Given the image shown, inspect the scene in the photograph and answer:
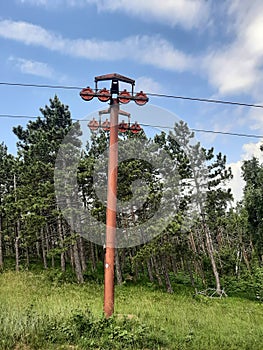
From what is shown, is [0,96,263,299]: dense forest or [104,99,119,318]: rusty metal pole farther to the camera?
[0,96,263,299]: dense forest

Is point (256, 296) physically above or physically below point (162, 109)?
below

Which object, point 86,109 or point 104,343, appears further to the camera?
point 86,109

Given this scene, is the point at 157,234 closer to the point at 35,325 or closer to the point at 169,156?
the point at 169,156

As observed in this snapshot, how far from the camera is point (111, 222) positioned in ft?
22.8

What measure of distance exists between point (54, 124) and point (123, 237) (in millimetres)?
8137

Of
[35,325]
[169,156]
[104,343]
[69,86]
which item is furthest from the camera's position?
[169,156]

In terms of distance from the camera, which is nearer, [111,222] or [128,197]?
[111,222]

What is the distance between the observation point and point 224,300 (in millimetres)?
16828

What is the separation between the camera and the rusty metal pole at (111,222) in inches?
262

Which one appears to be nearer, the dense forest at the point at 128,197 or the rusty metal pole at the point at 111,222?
the rusty metal pole at the point at 111,222

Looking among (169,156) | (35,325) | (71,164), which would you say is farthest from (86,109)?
(169,156)

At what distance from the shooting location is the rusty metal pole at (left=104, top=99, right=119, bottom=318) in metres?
6.66

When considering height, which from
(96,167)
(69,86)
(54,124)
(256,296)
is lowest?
(256,296)

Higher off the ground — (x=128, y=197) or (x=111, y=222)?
(x=128, y=197)
